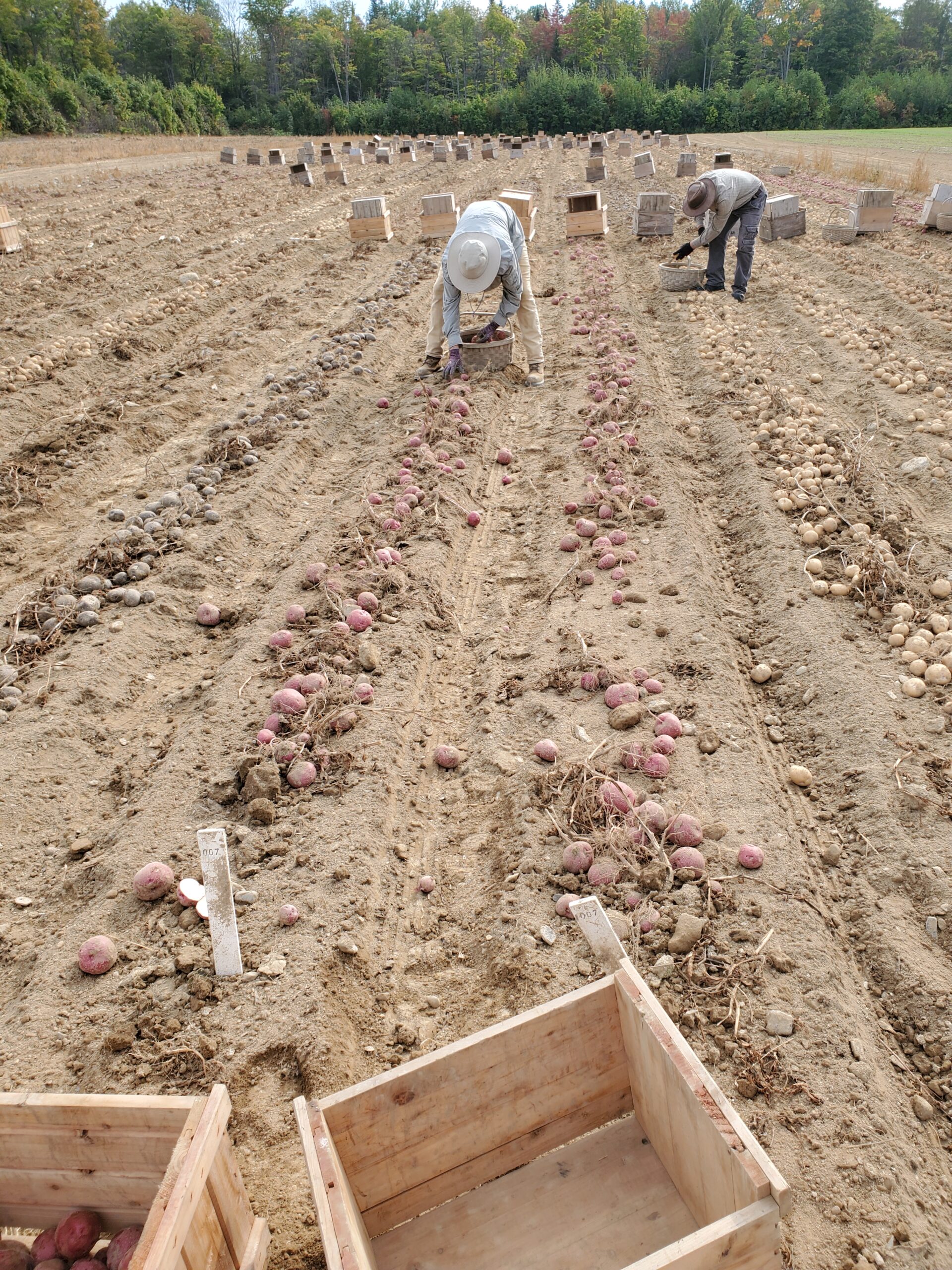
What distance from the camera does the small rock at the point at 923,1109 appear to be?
269 cm

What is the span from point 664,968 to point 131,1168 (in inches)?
75.6

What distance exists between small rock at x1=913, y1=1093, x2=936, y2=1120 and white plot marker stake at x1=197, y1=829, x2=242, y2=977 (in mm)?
2438

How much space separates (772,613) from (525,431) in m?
3.78

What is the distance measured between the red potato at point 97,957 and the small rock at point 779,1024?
2530 mm

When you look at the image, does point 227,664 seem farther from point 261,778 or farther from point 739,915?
point 739,915

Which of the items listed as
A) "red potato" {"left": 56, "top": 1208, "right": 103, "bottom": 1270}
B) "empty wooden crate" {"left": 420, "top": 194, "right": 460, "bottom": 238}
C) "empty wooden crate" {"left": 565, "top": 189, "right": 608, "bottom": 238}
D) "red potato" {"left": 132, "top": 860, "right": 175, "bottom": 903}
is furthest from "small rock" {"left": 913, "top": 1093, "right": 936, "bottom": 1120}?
"empty wooden crate" {"left": 420, "top": 194, "right": 460, "bottom": 238}

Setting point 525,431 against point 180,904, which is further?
point 525,431

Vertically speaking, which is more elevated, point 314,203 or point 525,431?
point 314,203

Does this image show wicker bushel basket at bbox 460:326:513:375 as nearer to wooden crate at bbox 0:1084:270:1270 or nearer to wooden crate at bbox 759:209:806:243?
wooden crate at bbox 0:1084:270:1270

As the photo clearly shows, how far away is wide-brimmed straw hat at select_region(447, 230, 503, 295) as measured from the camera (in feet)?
25.9

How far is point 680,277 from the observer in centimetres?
1187

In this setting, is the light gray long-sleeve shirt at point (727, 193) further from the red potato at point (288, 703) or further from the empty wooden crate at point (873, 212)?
the red potato at point (288, 703)

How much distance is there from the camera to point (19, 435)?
27.0ft

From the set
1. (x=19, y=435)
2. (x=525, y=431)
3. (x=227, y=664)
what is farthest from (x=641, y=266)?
(x=227, y=664)
